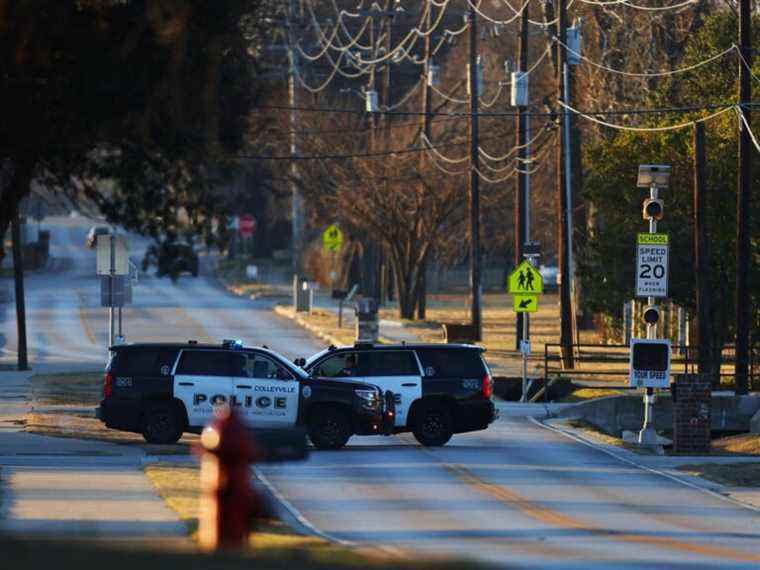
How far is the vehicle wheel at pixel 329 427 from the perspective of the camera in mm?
26484

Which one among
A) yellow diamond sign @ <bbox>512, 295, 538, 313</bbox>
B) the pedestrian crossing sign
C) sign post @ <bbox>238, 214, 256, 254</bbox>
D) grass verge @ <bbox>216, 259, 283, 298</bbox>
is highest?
sign post @ <bbox>238, 214, 256, 254</bbox>

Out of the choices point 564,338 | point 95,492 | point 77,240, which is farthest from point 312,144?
point 77,240

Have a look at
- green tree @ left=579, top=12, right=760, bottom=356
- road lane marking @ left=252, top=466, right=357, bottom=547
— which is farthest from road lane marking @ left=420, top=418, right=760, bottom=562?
green tree @ left=579, top=12, right=760, bottom=356

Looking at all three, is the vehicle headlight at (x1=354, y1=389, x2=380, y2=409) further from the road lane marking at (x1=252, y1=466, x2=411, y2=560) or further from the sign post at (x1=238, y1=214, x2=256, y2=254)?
the sign post at (x1=238, y1=214, x2=256, y2=254)

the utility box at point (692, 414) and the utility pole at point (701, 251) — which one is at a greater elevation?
the utility pole at point (701, 251)

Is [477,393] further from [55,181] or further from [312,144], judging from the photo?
[312,144]

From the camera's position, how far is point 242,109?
17.3 meters

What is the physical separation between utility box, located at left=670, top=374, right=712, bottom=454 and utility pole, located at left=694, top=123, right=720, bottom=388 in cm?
342

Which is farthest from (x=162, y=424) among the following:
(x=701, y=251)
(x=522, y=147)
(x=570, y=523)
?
(x=522, y=147)

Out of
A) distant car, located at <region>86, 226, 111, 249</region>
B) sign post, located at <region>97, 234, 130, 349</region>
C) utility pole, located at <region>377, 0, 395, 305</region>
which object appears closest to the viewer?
sign post, located at <region>97, 234, 130, 349</region>

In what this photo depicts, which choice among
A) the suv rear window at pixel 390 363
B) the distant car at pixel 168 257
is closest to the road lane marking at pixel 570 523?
the suv rear window at pixel 390 363

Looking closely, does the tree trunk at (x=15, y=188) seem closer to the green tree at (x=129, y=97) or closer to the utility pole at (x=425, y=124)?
the green tree at (x=129, y=97)

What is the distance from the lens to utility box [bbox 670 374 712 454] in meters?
29.4

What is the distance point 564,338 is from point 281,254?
6337cm
